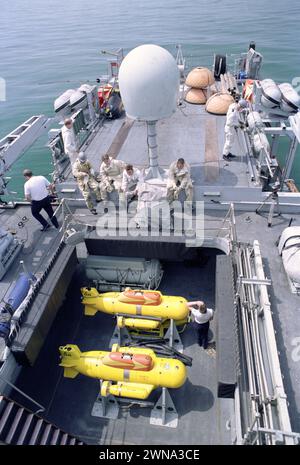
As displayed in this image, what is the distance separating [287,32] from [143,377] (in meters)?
57.2

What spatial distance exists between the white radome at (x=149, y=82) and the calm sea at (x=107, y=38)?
50.0 ft

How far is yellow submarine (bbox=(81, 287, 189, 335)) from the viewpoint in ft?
30.9

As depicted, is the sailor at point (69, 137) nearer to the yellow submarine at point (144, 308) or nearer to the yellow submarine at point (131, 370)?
the yellow submarine at point (144, 308)

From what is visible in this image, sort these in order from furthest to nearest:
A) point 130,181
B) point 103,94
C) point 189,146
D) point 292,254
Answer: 1. point 103,94
2. point 189,146
3. point 130,181
4. point 292,254

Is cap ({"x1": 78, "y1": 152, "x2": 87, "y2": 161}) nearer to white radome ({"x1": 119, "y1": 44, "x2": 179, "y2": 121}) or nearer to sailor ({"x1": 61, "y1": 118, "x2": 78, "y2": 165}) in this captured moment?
sailor ({"x1": 61, "y1": 118, "x2": 78, "y2": 165})

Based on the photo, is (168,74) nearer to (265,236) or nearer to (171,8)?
(265,236)

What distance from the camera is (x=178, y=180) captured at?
1062 cm

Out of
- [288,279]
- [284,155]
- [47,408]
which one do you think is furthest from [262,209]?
[284,155]

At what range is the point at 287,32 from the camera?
49344mm

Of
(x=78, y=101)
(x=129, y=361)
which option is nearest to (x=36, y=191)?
(x=129, y=361)

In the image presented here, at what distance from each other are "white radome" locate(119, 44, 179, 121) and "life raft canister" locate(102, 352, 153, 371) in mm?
6771

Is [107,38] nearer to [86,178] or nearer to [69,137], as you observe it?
[69,137]

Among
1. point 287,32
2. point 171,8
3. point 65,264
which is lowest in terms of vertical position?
point 65,264

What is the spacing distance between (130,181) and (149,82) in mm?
3167
